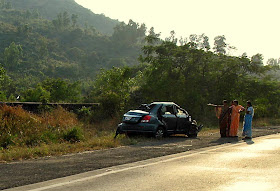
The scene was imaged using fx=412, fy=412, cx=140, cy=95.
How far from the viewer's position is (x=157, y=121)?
16.7m

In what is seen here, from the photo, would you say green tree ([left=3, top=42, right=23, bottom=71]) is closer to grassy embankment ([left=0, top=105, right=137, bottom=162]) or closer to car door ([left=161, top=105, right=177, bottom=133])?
grassy embankment ([left=0, top=105, right=137, bottom=162])

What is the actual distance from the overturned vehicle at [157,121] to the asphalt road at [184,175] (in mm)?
4842

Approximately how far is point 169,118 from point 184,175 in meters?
9.08

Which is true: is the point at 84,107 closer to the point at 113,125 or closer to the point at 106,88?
the point at 113,125

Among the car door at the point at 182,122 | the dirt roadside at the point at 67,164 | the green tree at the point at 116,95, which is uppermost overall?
the green tree at the point at 116,95

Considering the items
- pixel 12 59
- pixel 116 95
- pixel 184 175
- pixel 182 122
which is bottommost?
pixel 184 175

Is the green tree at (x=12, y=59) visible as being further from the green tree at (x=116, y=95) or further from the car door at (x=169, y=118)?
the car door at (x=169, y=118)

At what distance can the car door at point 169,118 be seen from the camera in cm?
1728

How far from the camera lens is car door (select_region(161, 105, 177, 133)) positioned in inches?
680

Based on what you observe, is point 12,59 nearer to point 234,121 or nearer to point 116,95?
point 116,95

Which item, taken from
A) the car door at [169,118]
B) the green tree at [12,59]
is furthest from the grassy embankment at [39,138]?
the green tree at [12,59]

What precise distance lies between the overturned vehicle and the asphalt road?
191 inches

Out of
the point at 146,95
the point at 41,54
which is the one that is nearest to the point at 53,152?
the point at 146,95


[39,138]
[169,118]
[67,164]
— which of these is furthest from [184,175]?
[169,118]
